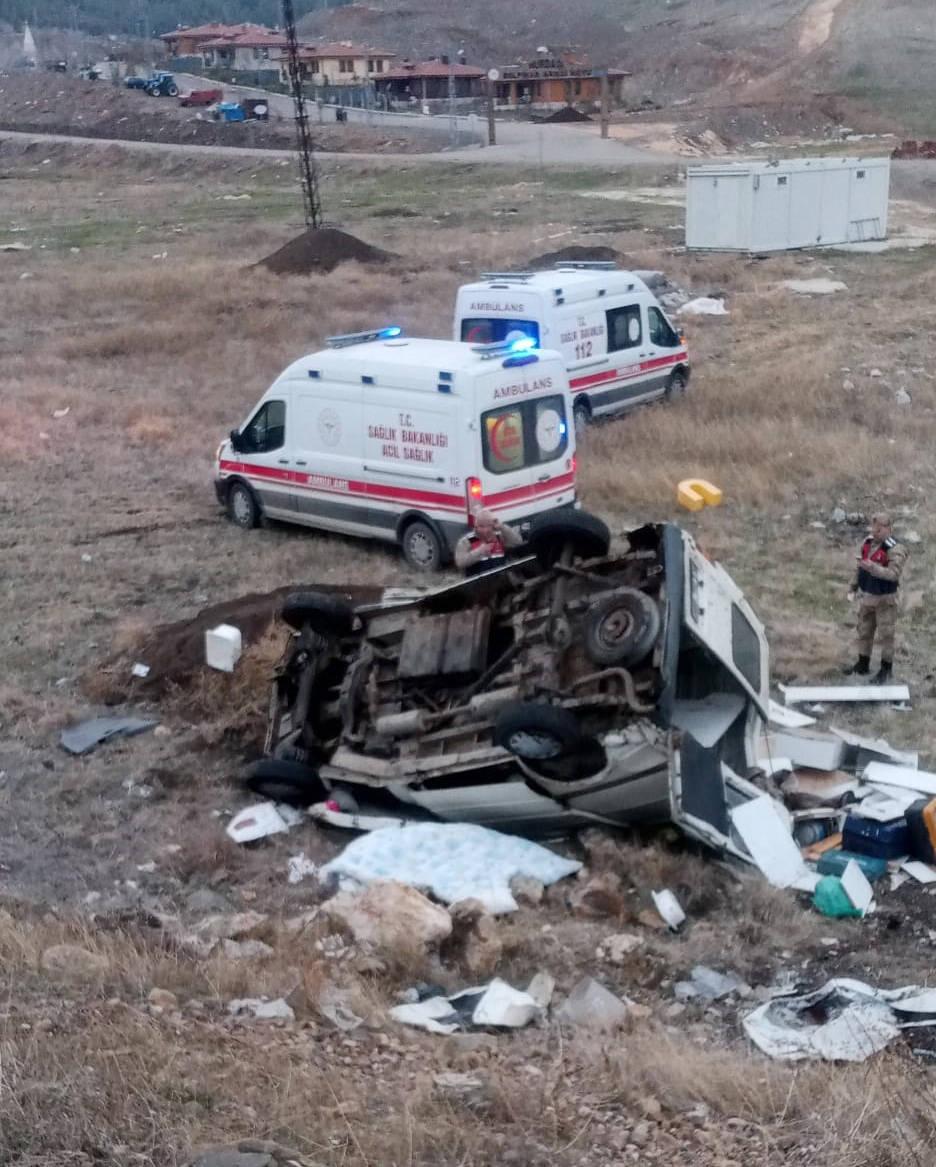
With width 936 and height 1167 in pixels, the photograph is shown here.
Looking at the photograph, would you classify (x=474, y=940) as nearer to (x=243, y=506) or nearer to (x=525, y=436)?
(x=525, y=436)

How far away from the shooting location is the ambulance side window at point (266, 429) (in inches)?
592

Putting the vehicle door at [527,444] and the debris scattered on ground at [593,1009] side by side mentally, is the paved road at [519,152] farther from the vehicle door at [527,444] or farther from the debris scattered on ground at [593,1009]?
the debris scattered on ground at [593,1009]

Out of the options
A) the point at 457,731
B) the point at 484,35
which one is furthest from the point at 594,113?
the point at 457,731

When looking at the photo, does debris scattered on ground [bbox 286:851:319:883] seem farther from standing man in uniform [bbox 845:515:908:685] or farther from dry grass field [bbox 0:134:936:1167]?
standing man in uniform [bbox 845:515:908:685]

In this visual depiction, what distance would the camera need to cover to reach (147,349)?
86.3ft

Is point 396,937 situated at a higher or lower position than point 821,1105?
lower

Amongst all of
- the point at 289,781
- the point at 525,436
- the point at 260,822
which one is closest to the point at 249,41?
the point at 525,436

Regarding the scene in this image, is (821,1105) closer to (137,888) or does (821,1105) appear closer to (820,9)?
(137,888)

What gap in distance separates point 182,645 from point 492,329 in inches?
350

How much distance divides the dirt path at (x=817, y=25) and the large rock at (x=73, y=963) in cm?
10533

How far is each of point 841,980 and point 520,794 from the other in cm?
219

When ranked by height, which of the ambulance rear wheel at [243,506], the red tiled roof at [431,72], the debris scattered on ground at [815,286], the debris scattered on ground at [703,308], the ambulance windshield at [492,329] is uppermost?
the ambulance windshield at [492,329]

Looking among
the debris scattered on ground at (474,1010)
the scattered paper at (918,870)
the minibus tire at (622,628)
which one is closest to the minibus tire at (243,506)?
the minibus tire at (622,628)

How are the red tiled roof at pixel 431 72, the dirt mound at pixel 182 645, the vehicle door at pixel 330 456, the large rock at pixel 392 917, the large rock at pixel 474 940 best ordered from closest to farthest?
1. the large rock at pixel 474 940
2. the large rock at pixel 392 917
3. the dirt mound at pixel 182 645
4. the vehicle door at pixel 330 456
5. the red tiled roof at pixel 431 72
